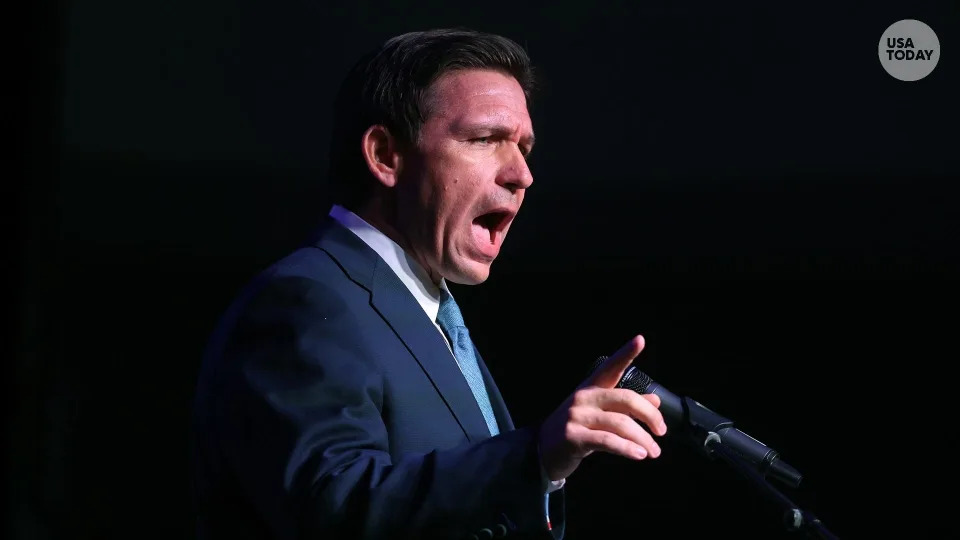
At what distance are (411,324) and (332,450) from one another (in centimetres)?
31

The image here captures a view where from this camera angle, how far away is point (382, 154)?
6.49 ft

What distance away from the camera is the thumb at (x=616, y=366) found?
1393 mm

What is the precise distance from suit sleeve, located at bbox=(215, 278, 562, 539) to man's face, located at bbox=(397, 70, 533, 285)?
0.30 m

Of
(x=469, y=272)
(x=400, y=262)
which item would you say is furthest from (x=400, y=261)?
(x=469, y=272)

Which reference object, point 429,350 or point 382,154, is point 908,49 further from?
point 429,350

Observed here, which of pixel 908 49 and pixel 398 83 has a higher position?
pixel 908 49

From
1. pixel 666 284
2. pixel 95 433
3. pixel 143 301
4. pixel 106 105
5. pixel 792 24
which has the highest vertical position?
pixel 792 24

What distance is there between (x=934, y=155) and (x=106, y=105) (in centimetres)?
198

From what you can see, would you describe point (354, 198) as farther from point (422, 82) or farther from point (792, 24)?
point (792, 24)

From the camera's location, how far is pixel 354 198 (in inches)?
78.4

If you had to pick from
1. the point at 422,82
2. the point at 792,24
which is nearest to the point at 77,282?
the point at 422,82

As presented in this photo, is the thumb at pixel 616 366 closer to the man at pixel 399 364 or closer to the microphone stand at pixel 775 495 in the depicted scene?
the man at pixel 399 364

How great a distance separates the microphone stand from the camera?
1.42 metres

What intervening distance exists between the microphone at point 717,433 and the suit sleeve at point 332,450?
219 millimetres
